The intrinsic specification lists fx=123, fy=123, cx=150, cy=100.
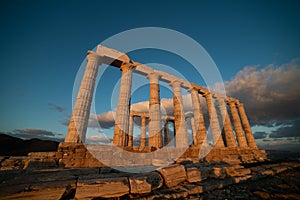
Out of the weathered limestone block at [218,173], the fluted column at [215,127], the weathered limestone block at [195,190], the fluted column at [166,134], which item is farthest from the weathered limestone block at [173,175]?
the fluted column at [166,134]

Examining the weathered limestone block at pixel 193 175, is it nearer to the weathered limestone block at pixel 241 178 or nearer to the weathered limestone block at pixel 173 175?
the weathered limestone block at pixel 173 175

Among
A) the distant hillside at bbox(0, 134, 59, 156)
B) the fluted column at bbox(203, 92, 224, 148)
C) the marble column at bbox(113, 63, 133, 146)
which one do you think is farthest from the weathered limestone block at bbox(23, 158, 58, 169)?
the distant hillside at bbox(0, 134, 59, 156)

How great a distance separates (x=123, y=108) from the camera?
40.7 ft

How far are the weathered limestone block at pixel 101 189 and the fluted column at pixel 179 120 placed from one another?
1384 centimetres

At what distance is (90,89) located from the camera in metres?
11.6

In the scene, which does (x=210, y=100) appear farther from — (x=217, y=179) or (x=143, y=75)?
(x=217, y=179)

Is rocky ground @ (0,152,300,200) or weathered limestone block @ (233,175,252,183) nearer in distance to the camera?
rocky ground @ (0,152,300,200)

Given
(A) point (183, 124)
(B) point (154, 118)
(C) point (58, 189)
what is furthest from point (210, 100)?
(C) point (58, 189)

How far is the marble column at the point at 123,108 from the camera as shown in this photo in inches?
439

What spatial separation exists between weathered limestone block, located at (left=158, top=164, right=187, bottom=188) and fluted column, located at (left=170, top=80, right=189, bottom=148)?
12.5 m

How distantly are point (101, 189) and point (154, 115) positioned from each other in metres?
11.7

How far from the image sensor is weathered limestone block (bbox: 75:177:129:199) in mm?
2571

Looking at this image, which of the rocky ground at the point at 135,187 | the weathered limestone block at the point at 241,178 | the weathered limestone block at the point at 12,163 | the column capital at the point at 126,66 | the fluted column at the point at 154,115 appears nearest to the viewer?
the rocky ground at the point at 135,187

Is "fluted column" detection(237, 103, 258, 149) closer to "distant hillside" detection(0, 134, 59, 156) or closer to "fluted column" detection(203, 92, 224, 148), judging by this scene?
"fluted column" detection(203, 92, 224, 148)
